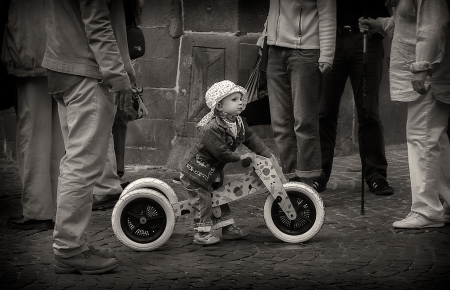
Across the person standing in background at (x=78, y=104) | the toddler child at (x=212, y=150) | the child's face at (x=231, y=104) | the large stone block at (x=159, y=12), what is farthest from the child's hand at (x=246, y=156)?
the large stone block at (x=159, y=12)

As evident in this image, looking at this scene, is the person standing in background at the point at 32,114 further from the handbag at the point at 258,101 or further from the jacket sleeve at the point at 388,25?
the jacket sleeve at the point at 388,25

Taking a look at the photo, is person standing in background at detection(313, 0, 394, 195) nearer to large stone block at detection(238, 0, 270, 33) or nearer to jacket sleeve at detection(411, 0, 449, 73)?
jacket sleeve at detection(411, 0, 449, 73)

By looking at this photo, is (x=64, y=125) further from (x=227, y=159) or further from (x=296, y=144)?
(x=296, y=144)

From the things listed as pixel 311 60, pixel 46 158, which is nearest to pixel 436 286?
pixel 311 60

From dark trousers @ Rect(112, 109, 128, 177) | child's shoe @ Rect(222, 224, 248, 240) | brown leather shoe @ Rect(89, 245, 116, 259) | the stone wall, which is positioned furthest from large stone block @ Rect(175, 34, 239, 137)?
brown leather shoe @ Rect(89, 245, 116, 259)

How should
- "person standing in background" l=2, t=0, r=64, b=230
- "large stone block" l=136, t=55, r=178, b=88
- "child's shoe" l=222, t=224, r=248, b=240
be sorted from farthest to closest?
"large stone block" l=136, t=55, r=178, b=88
"person standing in background" l=2, t=0, r=64, b=230
"child's shoe" l=222, t=224, r=248, b=240

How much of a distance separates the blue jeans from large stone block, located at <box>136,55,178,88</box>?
250 centimetres

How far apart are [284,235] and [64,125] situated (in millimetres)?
1727

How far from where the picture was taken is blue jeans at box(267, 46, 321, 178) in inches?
264

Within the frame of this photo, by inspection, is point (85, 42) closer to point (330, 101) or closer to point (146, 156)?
point (330, 101)

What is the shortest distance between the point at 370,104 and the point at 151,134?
287 centimetres

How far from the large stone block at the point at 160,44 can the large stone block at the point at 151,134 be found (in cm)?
77

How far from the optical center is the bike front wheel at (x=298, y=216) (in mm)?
5575

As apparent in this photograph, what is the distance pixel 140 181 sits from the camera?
582 centimetres
